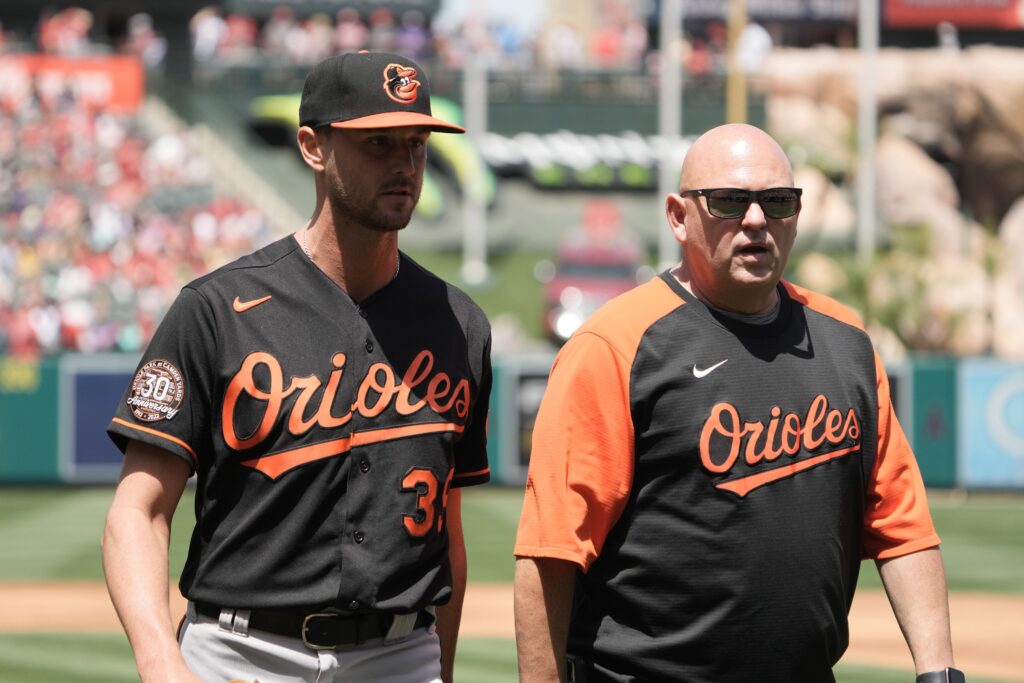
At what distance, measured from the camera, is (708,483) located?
136 inches

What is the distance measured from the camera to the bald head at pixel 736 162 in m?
3.52

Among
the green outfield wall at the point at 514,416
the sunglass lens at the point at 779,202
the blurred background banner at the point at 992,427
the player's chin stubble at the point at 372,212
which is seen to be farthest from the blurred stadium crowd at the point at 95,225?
the sunglass lens at the point at 779,202

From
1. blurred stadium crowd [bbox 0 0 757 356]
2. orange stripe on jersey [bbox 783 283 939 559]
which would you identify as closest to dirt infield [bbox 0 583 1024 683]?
orange stripe on jersey [bbox 783 283 939 559]

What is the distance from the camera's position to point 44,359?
19.3m

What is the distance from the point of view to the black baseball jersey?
331 centimetres

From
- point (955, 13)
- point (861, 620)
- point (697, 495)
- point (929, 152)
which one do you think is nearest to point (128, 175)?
point (861, 620)

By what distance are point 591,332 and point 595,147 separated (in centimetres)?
3258

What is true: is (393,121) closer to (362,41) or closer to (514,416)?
(514,416)

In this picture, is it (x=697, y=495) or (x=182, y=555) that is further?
(x=182, y=555)

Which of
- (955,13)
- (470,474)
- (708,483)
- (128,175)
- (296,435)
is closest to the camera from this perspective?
(296,435)

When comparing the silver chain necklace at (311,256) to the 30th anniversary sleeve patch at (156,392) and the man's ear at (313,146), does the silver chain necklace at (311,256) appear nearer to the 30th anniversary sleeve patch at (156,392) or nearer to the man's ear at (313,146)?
the man's ear at (313,146)

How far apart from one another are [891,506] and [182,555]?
10.7 m

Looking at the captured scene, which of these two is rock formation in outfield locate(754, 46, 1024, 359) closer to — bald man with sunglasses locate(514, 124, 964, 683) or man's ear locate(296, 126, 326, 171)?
bald man with sunglasses locate(514, 124, 964, 683)

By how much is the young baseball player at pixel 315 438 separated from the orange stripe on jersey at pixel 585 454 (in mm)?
219
